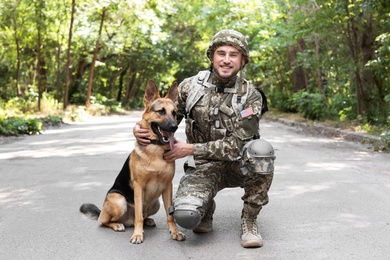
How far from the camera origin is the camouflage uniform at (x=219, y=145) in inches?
178

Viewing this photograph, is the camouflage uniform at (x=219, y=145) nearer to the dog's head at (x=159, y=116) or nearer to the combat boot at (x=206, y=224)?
the combat boot at (x=206, y=224)

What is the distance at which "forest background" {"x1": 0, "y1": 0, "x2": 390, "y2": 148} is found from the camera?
1595 cm

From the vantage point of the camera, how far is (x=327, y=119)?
62.5 ft

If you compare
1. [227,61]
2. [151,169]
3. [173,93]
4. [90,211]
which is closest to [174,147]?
[151,169]

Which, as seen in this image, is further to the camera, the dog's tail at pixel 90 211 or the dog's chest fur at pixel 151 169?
the dog's tail at pixel 90 211

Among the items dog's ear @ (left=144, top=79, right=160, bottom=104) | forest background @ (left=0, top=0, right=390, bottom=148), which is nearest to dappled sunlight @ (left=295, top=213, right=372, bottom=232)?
dog's ear @ (left=144, top=79, right=160, bottom=104)

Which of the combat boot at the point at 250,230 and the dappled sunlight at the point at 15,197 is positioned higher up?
the combat boot at the point at 250,230

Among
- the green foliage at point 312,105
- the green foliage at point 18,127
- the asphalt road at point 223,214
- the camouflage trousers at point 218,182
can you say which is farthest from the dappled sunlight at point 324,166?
the green foliage at point 312,105

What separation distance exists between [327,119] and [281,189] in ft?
41.4

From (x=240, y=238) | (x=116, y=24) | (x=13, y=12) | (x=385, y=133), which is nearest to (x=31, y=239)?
(x=240, y=238)

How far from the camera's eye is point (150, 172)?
4.48 metres

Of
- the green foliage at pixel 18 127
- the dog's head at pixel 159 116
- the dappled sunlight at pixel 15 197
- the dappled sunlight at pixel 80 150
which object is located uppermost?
the dog's head at pixel 159 116

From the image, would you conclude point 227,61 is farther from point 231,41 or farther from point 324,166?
point 324,166

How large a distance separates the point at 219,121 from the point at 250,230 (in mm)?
1032
